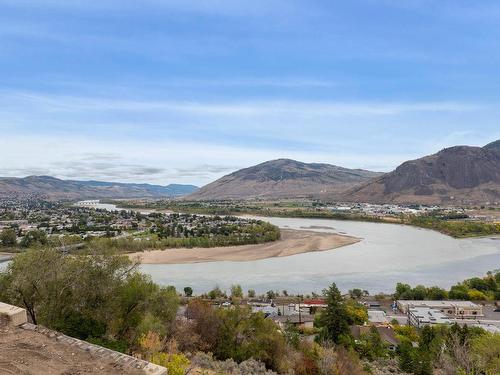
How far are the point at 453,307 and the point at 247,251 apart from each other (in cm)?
2612

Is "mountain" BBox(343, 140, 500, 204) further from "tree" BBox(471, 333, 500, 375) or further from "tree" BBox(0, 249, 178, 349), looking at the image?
"tree" BBox(0, 249, 178, 349)

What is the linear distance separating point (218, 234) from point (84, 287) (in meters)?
47.2

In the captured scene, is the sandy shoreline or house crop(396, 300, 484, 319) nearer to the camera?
house crop(396, 300, 484, 319)

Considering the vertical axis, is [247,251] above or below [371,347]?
above

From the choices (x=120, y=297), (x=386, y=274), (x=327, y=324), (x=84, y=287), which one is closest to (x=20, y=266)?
(x=84, y=287)

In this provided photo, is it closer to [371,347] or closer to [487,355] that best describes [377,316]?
[371,347]

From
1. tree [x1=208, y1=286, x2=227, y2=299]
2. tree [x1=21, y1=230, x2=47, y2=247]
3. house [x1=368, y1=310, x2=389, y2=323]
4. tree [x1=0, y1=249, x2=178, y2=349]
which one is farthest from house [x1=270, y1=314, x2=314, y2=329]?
tree [x1=21, y1=230, x2=47, y2=247]

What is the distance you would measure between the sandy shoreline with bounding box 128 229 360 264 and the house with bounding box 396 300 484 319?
65.6 feet

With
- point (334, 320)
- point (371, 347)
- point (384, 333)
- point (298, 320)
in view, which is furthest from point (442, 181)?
point (371, 347)

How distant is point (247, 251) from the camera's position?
48875 mm

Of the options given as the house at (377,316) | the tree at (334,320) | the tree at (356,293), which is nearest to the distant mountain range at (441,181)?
the tree at (356,293)

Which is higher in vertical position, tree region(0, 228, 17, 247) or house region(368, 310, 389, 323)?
tree region(0, 228, 17, 247)

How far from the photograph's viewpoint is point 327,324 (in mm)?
20406

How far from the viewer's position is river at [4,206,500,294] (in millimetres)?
33719
